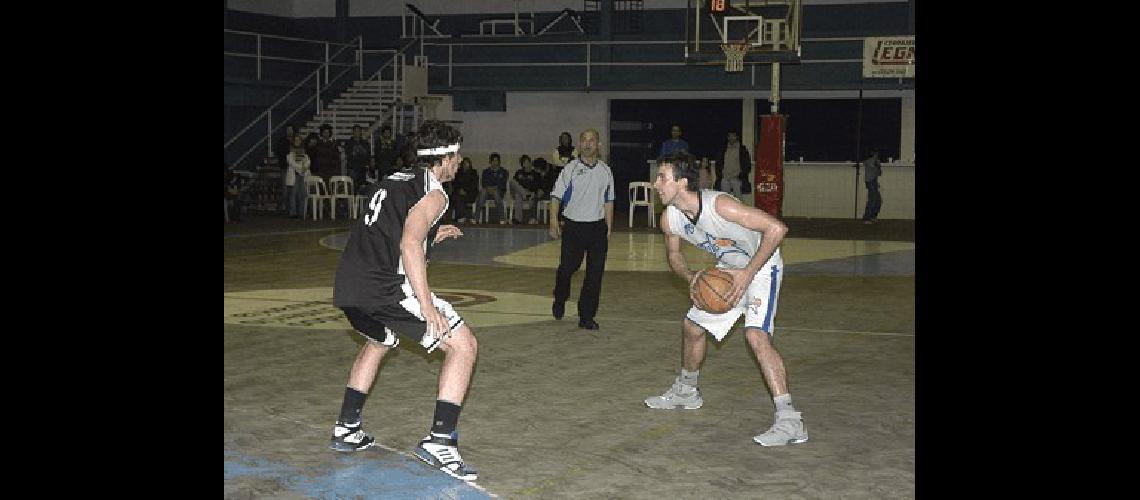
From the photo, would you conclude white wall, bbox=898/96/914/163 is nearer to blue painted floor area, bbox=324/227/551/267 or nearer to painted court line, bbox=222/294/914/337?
blue painted floor area, bbox=324/227/551/267

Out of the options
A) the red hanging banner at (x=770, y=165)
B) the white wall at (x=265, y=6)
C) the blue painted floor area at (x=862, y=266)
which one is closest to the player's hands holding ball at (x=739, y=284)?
the blue painted floor area at (x=862, y=266)

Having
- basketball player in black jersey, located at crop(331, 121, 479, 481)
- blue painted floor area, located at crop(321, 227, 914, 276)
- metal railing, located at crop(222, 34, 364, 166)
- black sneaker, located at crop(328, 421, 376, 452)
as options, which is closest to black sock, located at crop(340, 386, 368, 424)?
black sneaker, located at crop(328, 421, 376, 452)

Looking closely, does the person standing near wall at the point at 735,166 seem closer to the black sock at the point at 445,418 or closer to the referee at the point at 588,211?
the referee at the point at 588,211

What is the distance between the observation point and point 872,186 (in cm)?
3203

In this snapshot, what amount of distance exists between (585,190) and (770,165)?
55.9 feet

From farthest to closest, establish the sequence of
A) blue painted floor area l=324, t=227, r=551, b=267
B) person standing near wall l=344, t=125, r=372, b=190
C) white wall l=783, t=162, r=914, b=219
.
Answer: white wall l=783, t=162, r=914, b=219
person standing near wall l=344, t=125, r=372, b=190
blue painted floor area l=324, t=227, r=551, b=267

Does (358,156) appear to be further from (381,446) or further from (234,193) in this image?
(381,446)

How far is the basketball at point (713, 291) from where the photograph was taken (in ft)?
25.9

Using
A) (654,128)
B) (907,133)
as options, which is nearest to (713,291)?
(907,133)

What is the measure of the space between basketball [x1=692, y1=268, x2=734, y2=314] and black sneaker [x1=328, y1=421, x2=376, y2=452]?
213 centimetres

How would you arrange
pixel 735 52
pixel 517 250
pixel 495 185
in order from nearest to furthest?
1. pixel 517 250
2. pixel 735 52
3. pixel 495 185

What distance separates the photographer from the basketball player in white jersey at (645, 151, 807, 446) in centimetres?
756

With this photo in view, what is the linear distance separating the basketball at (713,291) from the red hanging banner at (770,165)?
20.2 m
